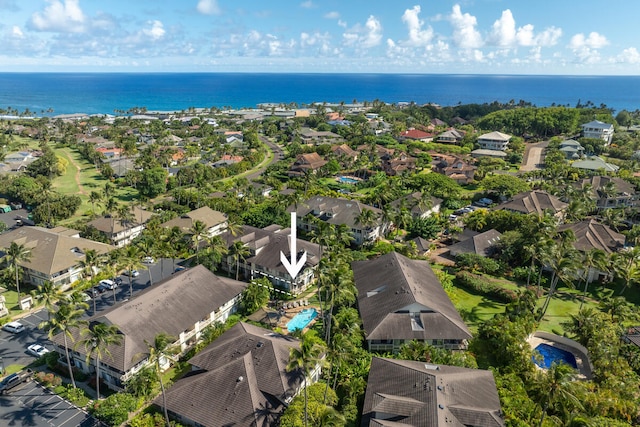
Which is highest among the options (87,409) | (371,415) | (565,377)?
(565,377)

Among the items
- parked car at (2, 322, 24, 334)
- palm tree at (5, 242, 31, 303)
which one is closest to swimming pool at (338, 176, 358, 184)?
palm tree at (5, 242, 31, 303)

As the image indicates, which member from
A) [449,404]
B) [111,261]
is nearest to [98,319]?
[111,261]

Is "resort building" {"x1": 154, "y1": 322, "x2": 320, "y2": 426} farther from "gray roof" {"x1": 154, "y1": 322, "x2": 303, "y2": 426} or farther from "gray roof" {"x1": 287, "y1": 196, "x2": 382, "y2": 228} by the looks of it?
"gray roof" {"x1": 287, "y1": 196, "x2": 382, "y2": 228}

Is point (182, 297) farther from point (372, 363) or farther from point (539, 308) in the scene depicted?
point (539, 308)

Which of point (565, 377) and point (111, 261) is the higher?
point (565, 377)

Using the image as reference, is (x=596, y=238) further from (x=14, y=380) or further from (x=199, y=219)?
Result: (x=14, y=380)

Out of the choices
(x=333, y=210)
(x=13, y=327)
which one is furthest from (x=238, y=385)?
(x=333, y=210)
